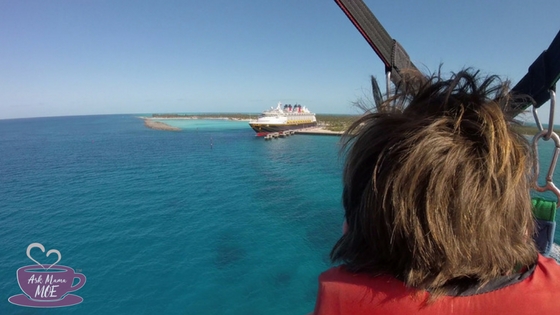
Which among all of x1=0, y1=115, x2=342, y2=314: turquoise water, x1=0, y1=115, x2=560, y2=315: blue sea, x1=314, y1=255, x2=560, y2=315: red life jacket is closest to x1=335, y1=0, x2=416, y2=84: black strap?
x1=314, y1=255, x2=560, y2=315: red life jacket

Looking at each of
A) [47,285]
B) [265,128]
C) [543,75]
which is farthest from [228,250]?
[265,128]

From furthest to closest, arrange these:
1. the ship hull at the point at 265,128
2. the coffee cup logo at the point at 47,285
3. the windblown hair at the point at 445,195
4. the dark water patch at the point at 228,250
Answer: the ship hull at the point at 265,128, the dark water patch at the point at 228,250, the coffee cup logo at the point at 47,285, the windblown hair at the point at 445,195

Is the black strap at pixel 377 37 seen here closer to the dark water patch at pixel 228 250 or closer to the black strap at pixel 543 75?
the black strap at pixel 543 75

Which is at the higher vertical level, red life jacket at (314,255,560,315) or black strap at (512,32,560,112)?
black strap at (512,32,560,112)

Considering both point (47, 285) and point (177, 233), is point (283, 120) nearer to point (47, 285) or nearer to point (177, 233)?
point (177, 233)

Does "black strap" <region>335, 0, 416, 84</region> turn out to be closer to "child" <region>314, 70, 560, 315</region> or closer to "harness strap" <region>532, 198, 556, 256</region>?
"child" <region>314, 70, 560, 315</region>

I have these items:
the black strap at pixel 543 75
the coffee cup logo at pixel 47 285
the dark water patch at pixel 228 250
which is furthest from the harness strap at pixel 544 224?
the coffee cup logo at pixel 47 285
